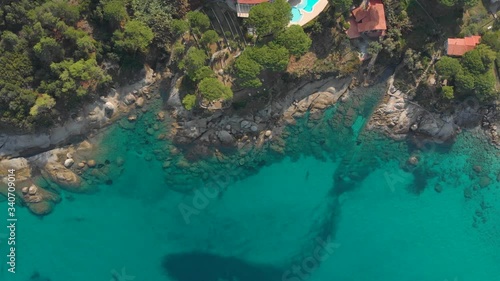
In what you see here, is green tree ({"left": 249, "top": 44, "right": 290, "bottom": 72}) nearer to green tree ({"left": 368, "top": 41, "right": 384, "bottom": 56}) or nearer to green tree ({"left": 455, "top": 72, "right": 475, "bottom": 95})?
green tree ({"left": 368, "top": 41, "right": 384, "bottom": 56})

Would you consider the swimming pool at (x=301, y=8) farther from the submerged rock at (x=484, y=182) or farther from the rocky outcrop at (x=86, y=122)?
the submerged rock at (x=484, y=182)

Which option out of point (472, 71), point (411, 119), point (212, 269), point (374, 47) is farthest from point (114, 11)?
point (472, 71)

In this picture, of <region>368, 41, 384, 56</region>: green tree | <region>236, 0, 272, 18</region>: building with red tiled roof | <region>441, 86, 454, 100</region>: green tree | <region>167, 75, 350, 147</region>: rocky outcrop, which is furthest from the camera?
<region>167, 75, 350, 147</region>: rocky outcrop

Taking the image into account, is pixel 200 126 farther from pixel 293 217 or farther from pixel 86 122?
pixel 293 217

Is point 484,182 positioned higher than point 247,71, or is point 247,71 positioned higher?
point 247,71

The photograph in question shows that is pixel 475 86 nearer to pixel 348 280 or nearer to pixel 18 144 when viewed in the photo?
pixel 348 280

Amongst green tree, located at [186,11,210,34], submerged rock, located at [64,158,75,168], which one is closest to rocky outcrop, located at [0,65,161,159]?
submerged rock, located at [64,158,75,168]

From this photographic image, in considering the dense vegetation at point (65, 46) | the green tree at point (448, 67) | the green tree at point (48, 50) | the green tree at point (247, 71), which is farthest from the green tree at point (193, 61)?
the green tree at point (448, 67)
